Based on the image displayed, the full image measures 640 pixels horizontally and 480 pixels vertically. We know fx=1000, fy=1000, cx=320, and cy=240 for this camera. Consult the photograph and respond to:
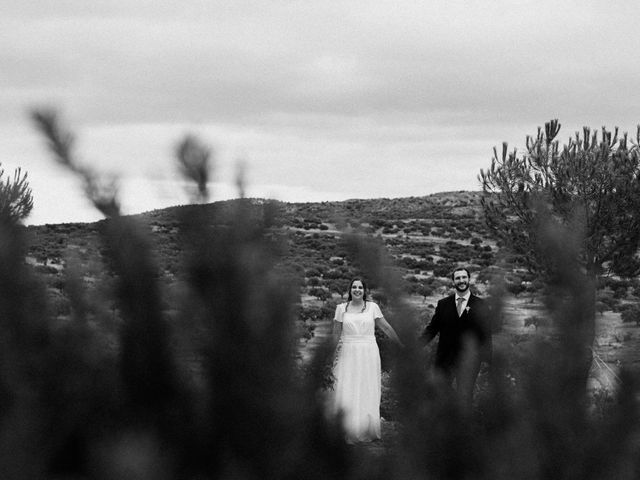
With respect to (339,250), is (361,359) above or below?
below

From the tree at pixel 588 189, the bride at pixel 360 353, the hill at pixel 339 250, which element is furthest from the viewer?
the tree at pixel 588 189

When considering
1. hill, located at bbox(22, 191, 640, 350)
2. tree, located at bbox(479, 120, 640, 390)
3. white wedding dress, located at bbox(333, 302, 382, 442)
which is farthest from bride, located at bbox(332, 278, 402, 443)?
tree, located at bbox(479, 120, 640, 390)

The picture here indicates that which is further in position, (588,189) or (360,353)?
(588,189)

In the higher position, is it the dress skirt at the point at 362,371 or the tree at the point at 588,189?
the tree at the point at 588,189

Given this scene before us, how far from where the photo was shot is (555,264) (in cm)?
156

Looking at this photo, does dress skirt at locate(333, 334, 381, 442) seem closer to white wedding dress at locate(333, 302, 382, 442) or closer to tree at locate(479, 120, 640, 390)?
white wedding dress at locate(333, 302, 382, 442)

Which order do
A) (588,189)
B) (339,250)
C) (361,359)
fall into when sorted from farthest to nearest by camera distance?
(588,189), (361,359), (339,250)

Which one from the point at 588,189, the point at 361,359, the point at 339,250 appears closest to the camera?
the point at 339,250

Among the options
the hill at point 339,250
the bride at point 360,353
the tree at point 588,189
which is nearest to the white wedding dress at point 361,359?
the bride at point 360,353

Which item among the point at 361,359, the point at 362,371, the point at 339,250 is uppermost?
the point at 339,250

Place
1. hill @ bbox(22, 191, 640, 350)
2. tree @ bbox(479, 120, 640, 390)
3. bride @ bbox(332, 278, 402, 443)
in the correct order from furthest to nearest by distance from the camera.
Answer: tree @ bbox(479, 120, 640, 390), bride @ bbox(332, 278, 402, 443), hill @ bbox(22, 191, 640, 350)

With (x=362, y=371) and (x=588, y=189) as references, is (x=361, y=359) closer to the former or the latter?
(x=362, y=371)

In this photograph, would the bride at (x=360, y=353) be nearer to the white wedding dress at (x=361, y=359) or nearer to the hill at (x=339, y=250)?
the white wedding dress at (x=361, y=359)

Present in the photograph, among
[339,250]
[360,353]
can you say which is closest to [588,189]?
[360,353]
